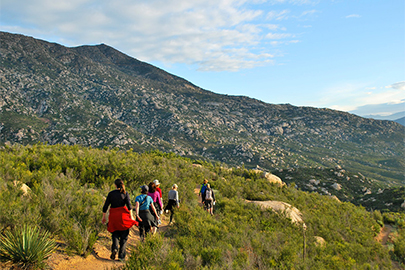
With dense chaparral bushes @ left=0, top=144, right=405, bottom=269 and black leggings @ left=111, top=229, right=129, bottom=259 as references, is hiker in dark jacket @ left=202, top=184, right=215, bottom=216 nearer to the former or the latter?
dense chaparral bushes @ left=0, top=144, right=405, bottom=269

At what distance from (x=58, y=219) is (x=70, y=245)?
745 mm

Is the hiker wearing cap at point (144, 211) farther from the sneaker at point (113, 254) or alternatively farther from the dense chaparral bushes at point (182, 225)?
the sneaker at point (113, 254)

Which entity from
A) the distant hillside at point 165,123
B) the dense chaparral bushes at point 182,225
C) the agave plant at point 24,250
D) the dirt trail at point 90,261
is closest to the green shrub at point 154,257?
the dense chaparral bushes at point 182,225

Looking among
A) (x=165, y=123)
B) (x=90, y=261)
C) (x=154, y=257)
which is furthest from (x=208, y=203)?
(x=165, y=123)

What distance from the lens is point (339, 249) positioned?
830 cm

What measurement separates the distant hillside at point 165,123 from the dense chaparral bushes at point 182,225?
79.0 meters

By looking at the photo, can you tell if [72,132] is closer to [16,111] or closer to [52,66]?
[16,111]

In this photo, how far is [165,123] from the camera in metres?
131

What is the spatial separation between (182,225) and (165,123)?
12661 cm

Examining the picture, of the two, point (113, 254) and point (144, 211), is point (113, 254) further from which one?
point (144, 211)

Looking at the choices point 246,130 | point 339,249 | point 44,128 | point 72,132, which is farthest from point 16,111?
point 246,130

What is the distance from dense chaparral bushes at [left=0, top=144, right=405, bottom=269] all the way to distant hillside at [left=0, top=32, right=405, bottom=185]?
7905 centimetres

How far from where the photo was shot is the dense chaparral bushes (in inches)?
177

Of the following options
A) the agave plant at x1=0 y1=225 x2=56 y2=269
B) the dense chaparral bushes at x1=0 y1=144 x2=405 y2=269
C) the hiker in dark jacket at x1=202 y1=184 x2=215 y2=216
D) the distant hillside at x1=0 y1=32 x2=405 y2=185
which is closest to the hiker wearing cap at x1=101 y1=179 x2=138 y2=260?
the dense chaparral bushes at x1=0 y1=144 x2=405 y2=269
